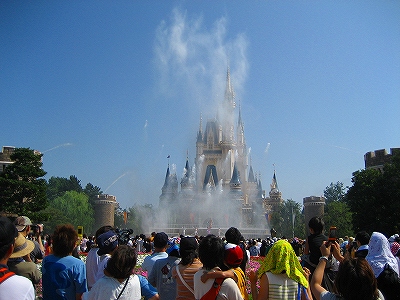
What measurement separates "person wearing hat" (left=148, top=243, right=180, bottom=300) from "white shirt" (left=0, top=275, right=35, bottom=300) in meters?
2.95

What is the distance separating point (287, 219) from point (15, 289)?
86.9m

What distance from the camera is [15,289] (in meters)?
3.22

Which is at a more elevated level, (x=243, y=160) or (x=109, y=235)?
(x=243, y=160)

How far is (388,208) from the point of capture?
3428 centimetres

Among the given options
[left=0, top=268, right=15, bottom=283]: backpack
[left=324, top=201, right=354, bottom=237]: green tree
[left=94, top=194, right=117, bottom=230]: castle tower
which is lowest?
[left=0, top=268, right=15, bottom=283]: backpack

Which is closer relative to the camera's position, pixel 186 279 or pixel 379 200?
pixel 186 279

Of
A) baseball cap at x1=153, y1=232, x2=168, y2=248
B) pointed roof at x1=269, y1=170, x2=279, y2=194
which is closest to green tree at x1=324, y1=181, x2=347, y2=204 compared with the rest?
pointed roof at x1=269, y1=170, x2=279, y2=194

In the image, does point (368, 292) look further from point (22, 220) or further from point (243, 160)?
point (243, 160)

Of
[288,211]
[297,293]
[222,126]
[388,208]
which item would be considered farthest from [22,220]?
[222,126]

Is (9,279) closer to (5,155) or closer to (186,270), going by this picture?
(186,270)

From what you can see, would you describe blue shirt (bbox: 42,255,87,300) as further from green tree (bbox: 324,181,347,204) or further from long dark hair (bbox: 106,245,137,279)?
green tree (bbox: 324,181,347,204)

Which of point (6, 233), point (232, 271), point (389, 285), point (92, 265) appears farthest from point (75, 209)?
point (6, 233)

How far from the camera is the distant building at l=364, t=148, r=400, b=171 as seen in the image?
154ft

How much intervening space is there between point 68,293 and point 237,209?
241ft
